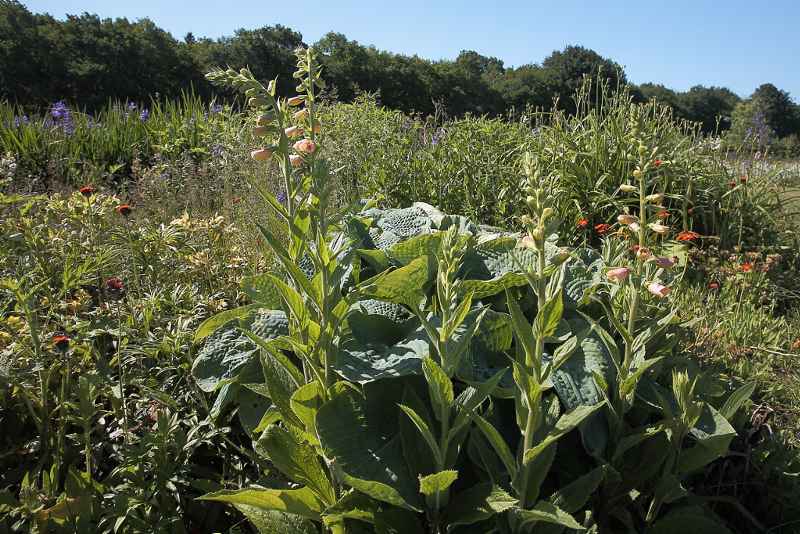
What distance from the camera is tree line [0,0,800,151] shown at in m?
33.1

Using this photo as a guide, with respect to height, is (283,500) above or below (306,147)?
below

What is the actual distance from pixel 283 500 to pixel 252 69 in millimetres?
44101

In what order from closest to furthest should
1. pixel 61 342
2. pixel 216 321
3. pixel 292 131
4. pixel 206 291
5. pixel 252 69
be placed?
pixel 292 131, pixel 61 342, pixel 216 321, pixel 206 291, pixel 252 69

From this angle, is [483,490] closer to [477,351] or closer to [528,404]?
[528,404]

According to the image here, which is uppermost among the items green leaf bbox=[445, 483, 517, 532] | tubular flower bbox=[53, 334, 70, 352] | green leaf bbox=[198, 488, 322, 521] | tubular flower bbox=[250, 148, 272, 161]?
tubular flower bbox=[250, 148, 272, 161]

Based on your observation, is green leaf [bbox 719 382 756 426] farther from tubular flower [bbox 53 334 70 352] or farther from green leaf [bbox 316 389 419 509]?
tubular flower [bbox 53 334 70 352]

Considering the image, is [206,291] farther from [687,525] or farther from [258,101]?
[687,525]

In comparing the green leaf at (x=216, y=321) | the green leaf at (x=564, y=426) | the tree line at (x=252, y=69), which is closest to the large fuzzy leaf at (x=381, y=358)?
the green leaf at (x=564, y=426)

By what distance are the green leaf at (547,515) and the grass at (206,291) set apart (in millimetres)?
766

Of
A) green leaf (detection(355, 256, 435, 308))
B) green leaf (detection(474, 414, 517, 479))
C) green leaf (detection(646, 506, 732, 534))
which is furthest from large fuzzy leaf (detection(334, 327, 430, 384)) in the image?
green leaf (detection(646, 506, 732, 534))

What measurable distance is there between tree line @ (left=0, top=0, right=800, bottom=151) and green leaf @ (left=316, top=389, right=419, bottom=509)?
17.4 m

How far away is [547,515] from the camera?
46.2 inches

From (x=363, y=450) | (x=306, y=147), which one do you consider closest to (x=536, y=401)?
(x=363, y=450)

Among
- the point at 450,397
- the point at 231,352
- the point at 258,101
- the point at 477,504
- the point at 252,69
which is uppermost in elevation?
the point at 252,69
